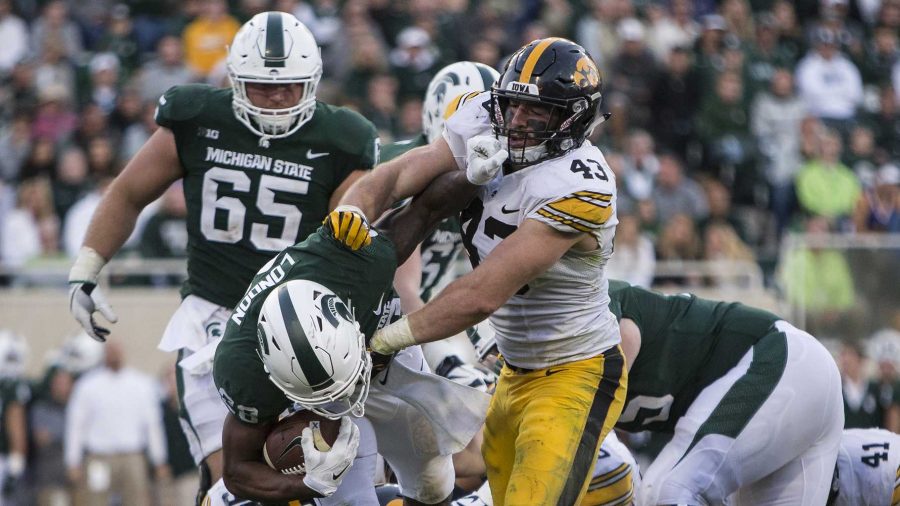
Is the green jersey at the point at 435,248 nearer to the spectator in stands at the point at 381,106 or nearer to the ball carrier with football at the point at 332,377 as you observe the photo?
the ball carrier with football at the point at 332,377

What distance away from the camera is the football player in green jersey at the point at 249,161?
5809 mm

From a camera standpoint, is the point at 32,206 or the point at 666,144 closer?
the point at 32,206

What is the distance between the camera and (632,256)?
417 inches

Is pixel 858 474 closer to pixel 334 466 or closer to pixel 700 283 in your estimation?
pixel 334 466

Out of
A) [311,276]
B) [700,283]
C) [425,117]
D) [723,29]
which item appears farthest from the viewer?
[723,29]

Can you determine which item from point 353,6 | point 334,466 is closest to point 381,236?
point 334,466

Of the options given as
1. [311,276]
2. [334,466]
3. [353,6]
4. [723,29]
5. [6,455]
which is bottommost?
[6,455]

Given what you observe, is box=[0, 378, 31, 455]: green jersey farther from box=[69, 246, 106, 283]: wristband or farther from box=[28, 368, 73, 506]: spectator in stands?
box=[69, 246, 106, 283]: wristband

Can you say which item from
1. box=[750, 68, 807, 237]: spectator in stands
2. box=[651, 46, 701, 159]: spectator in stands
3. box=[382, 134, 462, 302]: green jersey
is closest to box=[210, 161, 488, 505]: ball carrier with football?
box=[382, 134, 462, 302]: green jersey

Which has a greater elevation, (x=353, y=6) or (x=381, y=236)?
(x=381, y=236)

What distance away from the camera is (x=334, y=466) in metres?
4.61

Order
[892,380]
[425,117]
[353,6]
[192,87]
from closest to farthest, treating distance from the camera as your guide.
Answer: [192,87], [425,117], [892,380], [353,6]

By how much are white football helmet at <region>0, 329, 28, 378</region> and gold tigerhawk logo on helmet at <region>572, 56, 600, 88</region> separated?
21.8 feet

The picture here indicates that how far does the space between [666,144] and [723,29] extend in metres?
1.62
